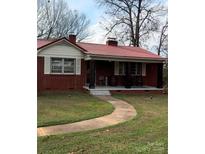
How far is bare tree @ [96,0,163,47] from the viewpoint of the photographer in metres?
29.6

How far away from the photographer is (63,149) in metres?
4.39

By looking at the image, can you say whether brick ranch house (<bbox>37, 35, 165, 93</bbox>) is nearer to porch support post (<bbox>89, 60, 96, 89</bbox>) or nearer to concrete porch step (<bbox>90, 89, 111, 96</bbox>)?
porch support post (<bbox>89, 60, 96, 89</bbox>)

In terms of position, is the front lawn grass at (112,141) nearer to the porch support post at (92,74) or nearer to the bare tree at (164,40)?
the bare tree at (164,40)

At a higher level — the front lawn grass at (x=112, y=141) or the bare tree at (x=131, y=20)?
the bare tree at (x=131, y=20)

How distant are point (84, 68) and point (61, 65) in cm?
153

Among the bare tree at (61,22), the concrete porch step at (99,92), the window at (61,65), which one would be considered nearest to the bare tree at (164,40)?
the concrete porch step at (99,92)

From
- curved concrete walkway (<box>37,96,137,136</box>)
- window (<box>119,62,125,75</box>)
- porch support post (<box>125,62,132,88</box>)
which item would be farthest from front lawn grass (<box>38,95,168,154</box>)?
window (<box>119,62,125,75</box>)

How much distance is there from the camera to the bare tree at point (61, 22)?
1130 inches

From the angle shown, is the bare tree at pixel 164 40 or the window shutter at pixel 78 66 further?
the window shutter at pixel 78 66

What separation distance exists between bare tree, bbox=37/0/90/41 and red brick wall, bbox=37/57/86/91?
12.8 m

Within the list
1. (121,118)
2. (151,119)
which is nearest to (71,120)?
(121,118)

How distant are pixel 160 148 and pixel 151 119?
3.14 meters

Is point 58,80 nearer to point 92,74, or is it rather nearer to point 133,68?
point 92,74
